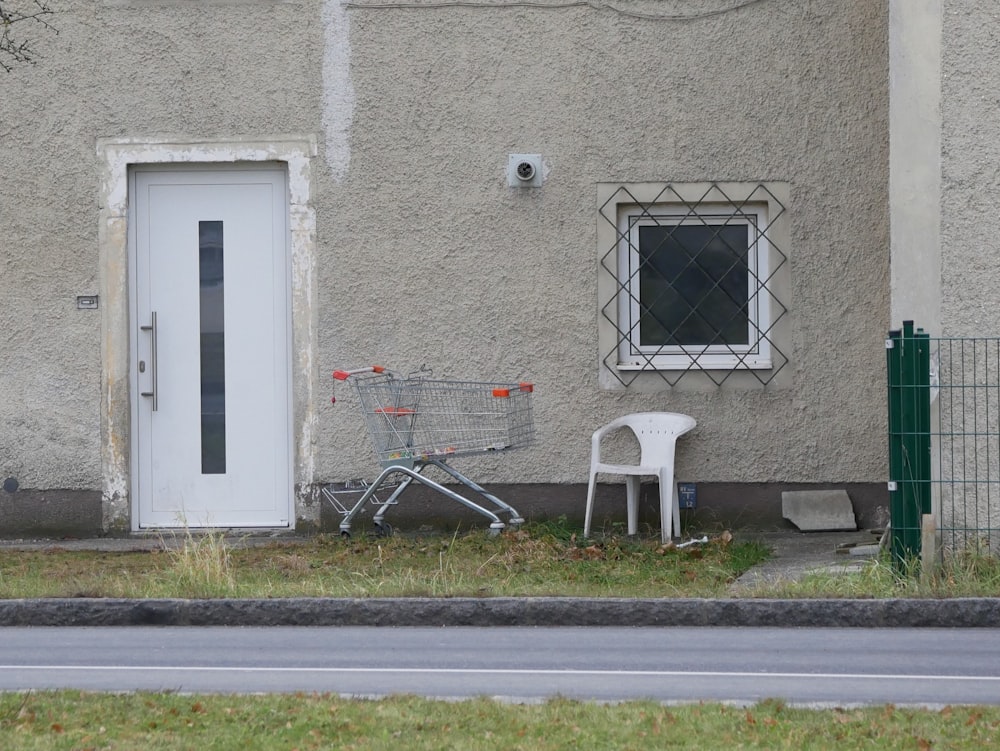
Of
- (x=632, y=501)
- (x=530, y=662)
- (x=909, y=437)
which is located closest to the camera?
(x=530, y=662)

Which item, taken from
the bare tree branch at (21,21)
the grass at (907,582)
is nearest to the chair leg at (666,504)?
the grass at (907,582)

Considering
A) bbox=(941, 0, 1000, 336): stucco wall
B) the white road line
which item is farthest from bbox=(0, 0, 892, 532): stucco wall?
the white road line

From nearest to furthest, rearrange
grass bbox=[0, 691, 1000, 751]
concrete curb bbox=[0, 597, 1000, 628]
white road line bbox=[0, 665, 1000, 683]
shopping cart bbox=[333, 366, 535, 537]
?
grass bbox=[0, 691, 1000, 751], white road line bbox=[0, 665, 1000, 683], concrete curb bbox=[0, 597, 1000, 628], shopping cart bbox=[333, 366, 535, 537]

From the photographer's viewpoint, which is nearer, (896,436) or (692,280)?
(896,436)

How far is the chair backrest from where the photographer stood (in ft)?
36.0

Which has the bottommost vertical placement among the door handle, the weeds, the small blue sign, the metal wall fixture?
the weeds

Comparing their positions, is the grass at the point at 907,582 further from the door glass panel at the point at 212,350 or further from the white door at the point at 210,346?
the door glass panel at the point at 212,350

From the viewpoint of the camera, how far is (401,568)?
9.23 m

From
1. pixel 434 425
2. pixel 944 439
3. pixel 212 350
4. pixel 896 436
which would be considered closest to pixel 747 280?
pixel 434 425

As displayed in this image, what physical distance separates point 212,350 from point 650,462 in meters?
3.36

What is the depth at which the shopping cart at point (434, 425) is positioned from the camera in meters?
10.3

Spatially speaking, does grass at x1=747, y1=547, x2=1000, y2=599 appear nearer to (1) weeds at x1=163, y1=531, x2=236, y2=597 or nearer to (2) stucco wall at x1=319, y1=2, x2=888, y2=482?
(2) stucco wall at x1=319, y1=2, x2=888, y2=482

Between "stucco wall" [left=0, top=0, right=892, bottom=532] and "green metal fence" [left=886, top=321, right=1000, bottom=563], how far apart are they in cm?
220

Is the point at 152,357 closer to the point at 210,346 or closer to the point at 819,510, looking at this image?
the point at 210,346
